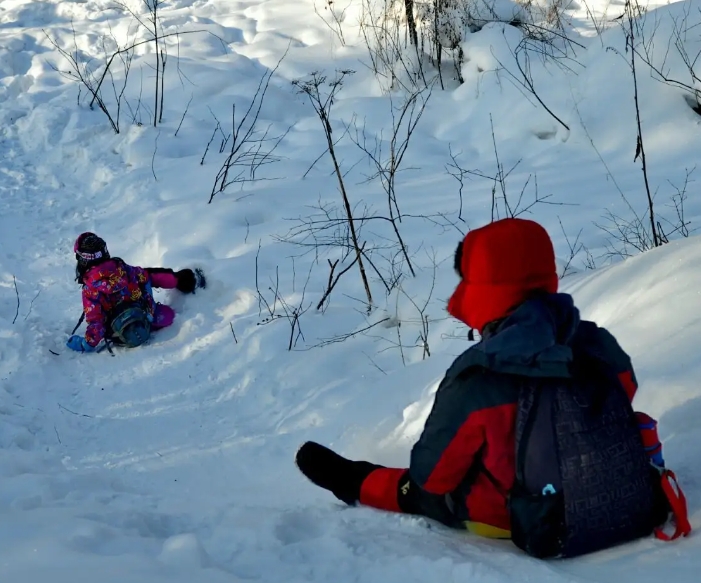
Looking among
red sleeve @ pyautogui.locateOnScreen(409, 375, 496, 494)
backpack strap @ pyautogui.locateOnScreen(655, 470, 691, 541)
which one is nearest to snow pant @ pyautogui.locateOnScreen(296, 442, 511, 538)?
red sleeve @ pyautogui.locateOnScreen(409, 375, 496, 494)

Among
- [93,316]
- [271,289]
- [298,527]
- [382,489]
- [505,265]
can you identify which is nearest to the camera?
[505,265]

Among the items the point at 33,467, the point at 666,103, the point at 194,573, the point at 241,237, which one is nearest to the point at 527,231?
the point at 194,573

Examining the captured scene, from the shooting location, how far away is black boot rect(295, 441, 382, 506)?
8.29 feet

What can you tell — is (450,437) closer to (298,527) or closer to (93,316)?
(298,527)

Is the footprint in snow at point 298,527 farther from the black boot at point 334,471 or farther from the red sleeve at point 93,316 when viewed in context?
the red sleeve at point 93,316

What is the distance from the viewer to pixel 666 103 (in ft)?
19.6

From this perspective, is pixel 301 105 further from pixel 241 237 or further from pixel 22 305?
pixel 22 305

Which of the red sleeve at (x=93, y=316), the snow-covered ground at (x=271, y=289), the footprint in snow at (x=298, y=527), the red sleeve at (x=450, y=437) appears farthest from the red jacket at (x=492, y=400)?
the red sleeve at (x=93, y=316)

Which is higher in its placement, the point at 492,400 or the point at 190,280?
the point at 492,400

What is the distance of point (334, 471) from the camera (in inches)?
102

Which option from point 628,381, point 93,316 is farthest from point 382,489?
point 93,316

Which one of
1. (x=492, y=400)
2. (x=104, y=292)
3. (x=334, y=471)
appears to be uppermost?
(x=492, y=400)

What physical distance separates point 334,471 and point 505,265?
112 centimetres

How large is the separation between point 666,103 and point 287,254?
3.43 metres
